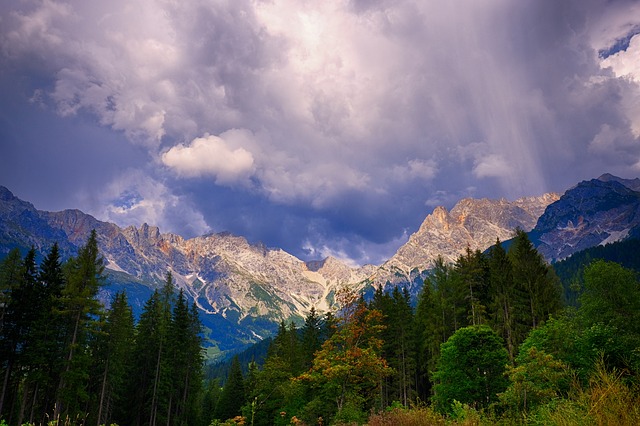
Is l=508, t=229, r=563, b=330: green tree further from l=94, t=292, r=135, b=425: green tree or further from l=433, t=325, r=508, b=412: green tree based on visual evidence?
l=94, t=292, r=135, b=425: green tree

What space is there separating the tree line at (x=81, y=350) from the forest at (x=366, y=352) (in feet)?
0.43

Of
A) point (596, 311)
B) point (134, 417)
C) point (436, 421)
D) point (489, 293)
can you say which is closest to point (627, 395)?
point (436, 421)

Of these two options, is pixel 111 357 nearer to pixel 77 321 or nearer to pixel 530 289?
pixel 77 321

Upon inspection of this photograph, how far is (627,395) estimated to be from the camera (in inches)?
233

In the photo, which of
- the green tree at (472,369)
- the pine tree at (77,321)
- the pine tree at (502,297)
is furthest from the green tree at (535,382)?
the pine tree at (77,321)

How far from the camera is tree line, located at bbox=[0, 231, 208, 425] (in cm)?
2891

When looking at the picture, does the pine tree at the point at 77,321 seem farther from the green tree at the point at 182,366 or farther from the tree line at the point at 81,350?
the green tree at the point at 182,366

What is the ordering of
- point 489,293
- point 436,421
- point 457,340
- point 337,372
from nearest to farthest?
1. point 436,421
2. point 337,372
3. point 457,340
4. point 489,293

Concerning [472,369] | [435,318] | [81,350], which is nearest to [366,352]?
[472,369]

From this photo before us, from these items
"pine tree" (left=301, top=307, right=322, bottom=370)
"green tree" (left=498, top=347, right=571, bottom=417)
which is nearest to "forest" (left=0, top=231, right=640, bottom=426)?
"green tree" (left=498, top=347, right=571, bottom=417)

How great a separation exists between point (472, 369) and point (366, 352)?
944 centimetres

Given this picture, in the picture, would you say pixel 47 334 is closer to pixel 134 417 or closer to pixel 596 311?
pixel 134 417

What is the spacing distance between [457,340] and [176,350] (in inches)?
1399

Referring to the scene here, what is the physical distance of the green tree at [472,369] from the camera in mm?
23328
